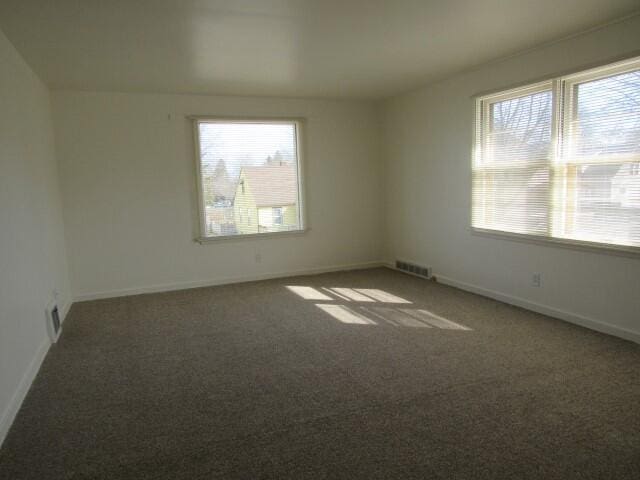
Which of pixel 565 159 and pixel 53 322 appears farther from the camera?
pixel 565 159

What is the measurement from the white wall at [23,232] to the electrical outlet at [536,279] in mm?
4146

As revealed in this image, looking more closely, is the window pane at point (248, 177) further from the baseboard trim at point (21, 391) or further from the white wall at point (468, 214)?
the baseboard trim at point (21, 391)

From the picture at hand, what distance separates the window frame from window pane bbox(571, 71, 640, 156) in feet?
10.8

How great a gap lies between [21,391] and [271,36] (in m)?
2.95

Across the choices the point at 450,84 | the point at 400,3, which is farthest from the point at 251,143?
the point at 400,3

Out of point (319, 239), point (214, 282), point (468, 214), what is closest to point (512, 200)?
point (468, 214)

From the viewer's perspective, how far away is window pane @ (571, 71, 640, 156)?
3.34m

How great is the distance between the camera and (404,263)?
20.0ft

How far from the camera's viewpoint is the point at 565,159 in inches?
153

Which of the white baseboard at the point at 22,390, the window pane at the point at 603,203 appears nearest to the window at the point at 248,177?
the white baseboard at the point at 22,390

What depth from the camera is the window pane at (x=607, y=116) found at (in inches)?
132

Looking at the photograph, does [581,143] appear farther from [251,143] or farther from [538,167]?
[251,143]

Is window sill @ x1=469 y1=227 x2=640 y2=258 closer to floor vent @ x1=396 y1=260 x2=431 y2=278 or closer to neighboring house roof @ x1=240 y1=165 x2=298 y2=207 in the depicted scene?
floor vent @ x1=396 y1=260 x2=431 y2=278

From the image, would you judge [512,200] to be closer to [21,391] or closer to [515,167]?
[515,167]
